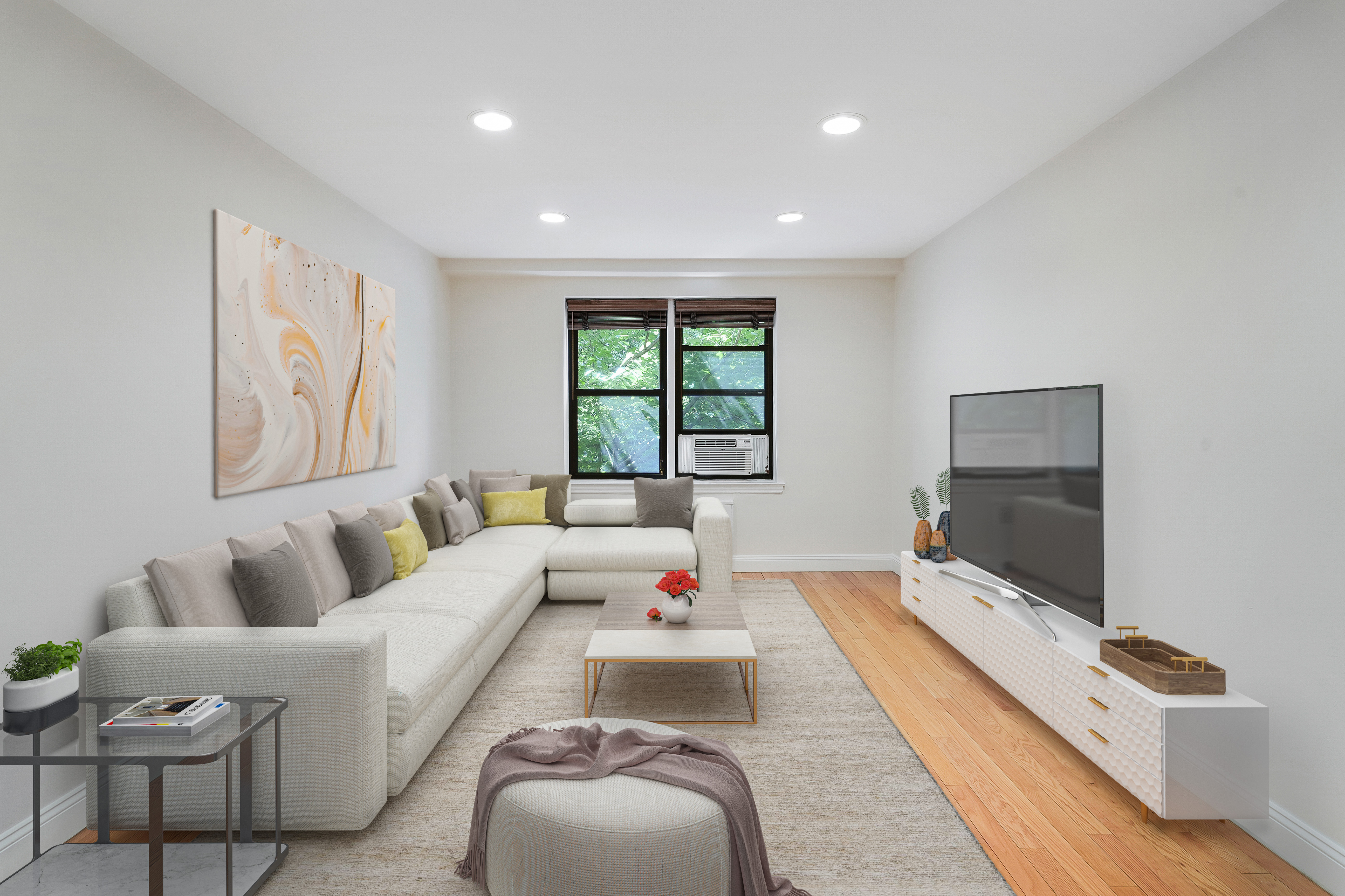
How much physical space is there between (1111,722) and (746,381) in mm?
4023

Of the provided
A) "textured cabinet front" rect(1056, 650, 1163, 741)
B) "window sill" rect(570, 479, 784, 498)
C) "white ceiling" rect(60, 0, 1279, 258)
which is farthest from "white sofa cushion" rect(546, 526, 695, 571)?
"textured cabinet front" rect(1056, 650, 1163, 741)

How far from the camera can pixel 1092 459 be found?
263 cm

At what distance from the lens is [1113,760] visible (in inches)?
89.2

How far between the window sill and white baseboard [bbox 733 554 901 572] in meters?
0.55

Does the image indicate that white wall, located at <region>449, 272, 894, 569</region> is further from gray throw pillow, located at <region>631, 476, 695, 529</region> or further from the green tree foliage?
gray throw pillow, located at <region>631, 476, 695, 529</region>

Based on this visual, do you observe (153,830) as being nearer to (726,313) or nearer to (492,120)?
(492,120)

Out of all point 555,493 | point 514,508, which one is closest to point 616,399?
point 555,493

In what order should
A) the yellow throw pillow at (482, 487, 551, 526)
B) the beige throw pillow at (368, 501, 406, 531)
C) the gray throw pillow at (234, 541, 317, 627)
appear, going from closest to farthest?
the gray throw pillow at (234, 541, 317, 627) → the beige throw pillow at (368, 501, 406, 531) → the yellow throw pillow at (482, 487, 551, 526)

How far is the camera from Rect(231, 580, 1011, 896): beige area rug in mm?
1908

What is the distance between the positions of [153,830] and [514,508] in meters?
3.64

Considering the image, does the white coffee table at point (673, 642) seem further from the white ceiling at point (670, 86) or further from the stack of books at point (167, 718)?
the white ceiling at point (670, 86)

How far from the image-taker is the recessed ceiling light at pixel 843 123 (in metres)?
2.79

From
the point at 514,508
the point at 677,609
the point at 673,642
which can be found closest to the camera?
the point at 673,642

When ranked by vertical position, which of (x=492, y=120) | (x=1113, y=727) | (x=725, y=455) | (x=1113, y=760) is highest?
(x=492, y=120)
